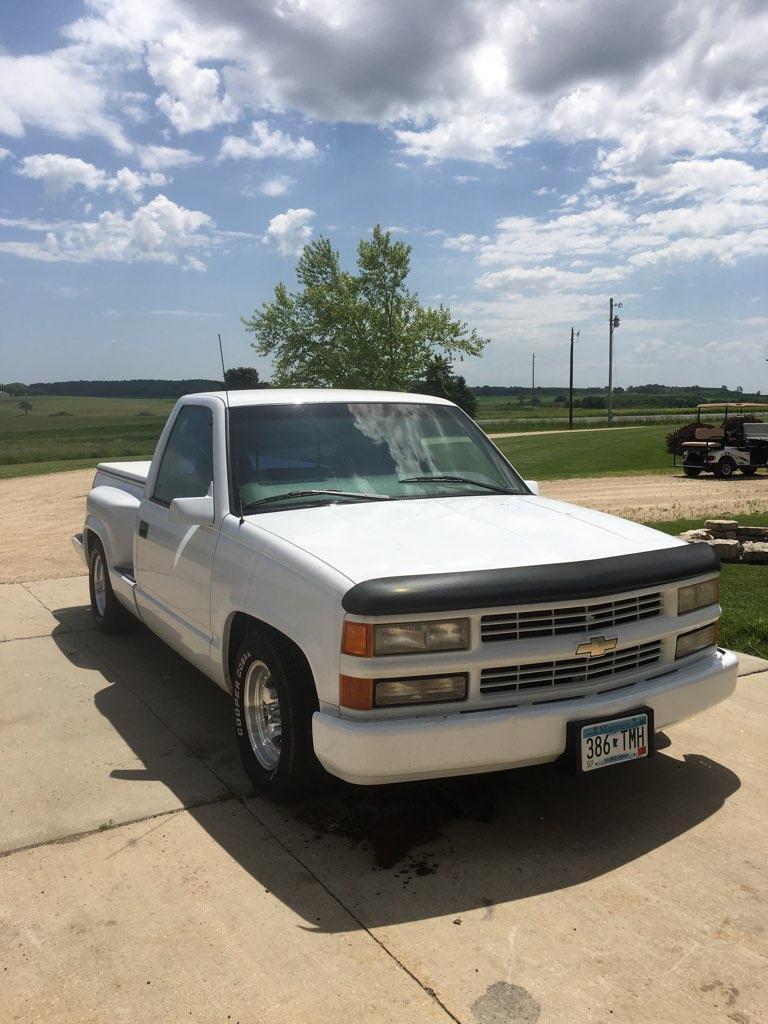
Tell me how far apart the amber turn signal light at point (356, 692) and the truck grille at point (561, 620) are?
45 centimetres

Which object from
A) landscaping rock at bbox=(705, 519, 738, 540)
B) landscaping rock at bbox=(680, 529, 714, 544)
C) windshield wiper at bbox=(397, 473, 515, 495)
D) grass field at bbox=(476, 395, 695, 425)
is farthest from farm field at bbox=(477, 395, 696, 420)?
windshield wiper at bbox=(397, 473, 515, 495)

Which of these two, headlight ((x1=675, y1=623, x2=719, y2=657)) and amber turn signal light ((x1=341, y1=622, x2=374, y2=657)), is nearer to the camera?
amber turn signal light ((x1=341, y1=622, x2=374, y2=657))

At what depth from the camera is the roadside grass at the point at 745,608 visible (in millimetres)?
6156

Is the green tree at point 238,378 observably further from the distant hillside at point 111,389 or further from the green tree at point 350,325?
the distant hillside at point 111,389

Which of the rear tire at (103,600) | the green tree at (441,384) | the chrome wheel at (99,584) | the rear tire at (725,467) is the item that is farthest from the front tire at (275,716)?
the green tree at (441,384)

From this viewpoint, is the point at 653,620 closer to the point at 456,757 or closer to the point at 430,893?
the point at 456,757

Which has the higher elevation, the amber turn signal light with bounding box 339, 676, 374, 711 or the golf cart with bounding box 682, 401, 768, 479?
the amber turn signal light with bounding box 339, 676, 374, 711

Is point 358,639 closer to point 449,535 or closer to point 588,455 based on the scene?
point 449,535

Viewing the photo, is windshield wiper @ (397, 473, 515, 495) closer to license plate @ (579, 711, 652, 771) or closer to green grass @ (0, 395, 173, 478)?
license plate @ (579, 711, 652, 771)

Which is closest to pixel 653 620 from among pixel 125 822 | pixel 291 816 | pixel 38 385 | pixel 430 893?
pixel 430 893

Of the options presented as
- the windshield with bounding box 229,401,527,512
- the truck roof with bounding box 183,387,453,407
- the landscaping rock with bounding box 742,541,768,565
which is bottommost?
the landscaping rock with bounding box 742,541,768,565

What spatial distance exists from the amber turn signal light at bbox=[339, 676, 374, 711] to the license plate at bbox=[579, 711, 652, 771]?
798 mm

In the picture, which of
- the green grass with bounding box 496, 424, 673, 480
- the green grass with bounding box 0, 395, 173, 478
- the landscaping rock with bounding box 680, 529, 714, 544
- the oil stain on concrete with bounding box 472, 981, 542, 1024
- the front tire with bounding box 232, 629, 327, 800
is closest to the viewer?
the oil stain on concrete with bounding box 472, 981, 542, 1024

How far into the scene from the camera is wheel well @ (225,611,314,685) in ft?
11.8
